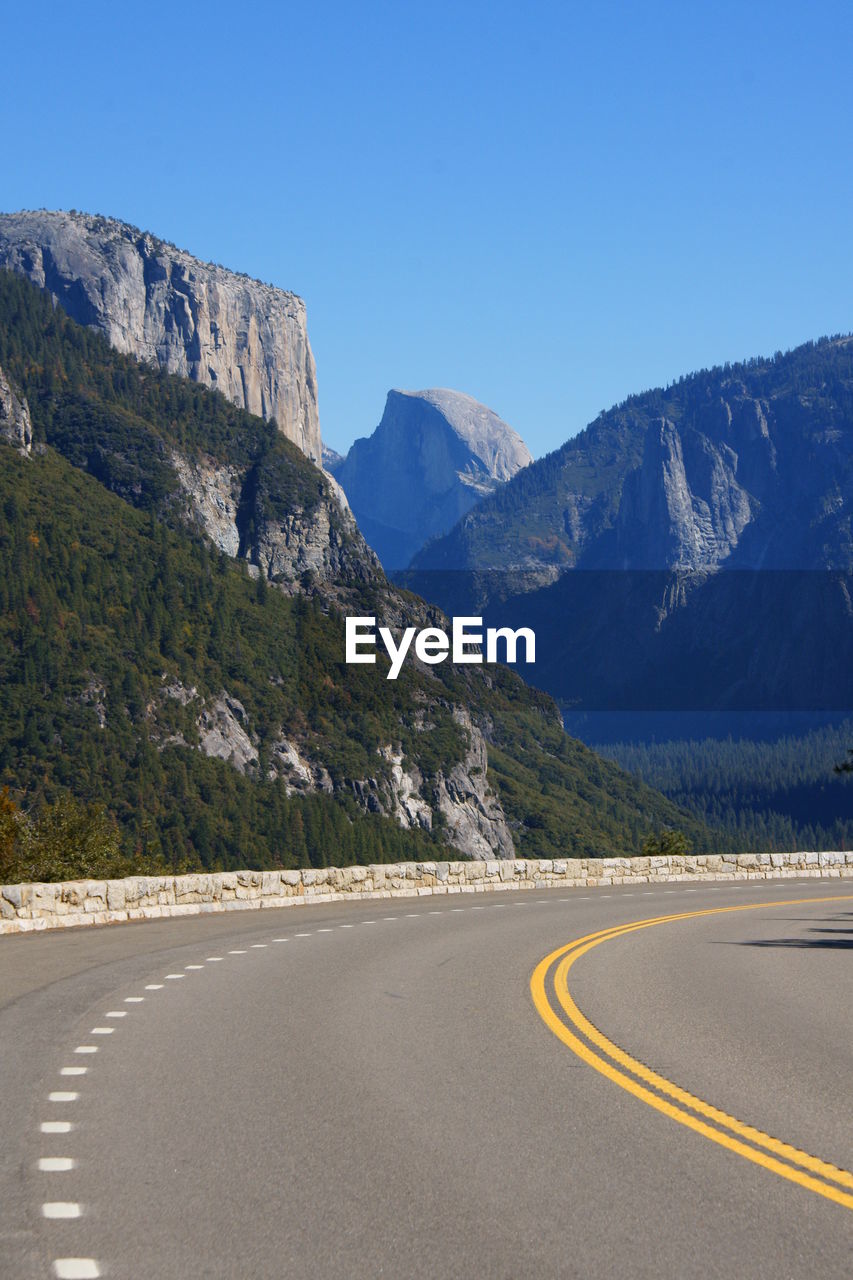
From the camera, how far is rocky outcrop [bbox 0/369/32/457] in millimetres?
176125

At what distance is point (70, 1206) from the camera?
714cm

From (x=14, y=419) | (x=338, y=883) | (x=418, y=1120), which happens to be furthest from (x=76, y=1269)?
(x=14, y=419)

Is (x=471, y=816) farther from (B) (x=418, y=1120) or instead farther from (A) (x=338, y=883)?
(B) (x=418, y=1120)

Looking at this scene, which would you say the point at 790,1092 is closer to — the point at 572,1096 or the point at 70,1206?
the point at 572,1096

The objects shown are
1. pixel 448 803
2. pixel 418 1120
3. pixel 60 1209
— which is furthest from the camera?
pixel 448 803

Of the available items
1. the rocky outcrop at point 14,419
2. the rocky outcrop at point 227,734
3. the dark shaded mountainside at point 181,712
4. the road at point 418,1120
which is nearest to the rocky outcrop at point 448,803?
the dark shaded mountainside at point 181,712

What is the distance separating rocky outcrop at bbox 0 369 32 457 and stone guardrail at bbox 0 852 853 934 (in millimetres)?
143343

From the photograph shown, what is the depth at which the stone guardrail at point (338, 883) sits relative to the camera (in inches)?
964

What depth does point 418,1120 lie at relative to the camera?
29.9 ft

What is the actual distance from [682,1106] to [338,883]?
80.8 ft

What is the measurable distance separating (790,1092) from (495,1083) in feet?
6.31

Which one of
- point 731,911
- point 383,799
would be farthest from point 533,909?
point 383,799

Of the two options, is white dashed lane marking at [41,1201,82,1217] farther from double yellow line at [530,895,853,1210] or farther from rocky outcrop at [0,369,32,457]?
rocky outcrop at [0,369,32,457]

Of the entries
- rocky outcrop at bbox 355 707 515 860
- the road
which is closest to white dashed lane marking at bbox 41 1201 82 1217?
the road
